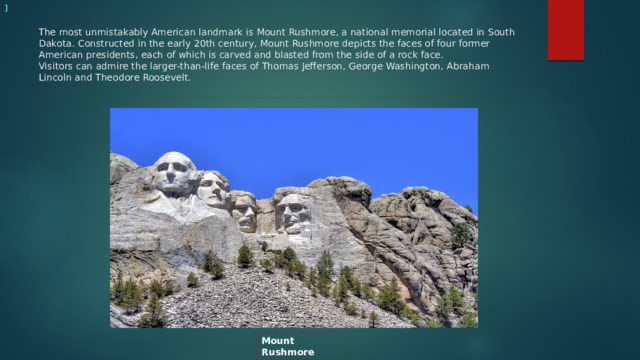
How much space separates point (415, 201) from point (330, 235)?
4924 mm

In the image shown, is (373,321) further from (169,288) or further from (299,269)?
(169,288)

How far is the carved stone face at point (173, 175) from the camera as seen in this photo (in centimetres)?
2820

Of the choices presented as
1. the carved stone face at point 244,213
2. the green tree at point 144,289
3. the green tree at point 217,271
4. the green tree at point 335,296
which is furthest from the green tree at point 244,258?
the green tree at point 144,289

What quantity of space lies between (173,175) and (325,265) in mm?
5998

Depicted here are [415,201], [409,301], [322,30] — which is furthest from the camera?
[415,201]

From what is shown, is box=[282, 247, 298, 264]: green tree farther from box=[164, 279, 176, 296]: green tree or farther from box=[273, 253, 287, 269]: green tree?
box=[164, 279, 176, 296]: green tree

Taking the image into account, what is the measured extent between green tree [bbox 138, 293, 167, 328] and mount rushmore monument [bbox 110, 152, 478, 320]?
1.84m

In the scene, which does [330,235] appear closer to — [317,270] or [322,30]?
[317,270]

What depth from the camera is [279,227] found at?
3098cm

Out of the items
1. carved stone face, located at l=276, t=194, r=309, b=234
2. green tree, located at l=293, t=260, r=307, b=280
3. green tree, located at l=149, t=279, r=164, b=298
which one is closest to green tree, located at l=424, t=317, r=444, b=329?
green tree, located at l=293, t=260, r=307, b=280

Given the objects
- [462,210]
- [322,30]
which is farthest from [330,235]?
[322,30]

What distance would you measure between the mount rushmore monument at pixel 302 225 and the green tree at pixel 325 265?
0.29 meters

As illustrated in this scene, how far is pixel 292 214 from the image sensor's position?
3073 cm

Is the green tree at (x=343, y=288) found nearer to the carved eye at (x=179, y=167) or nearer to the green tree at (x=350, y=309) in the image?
the green tree at (x=350, y=309)
